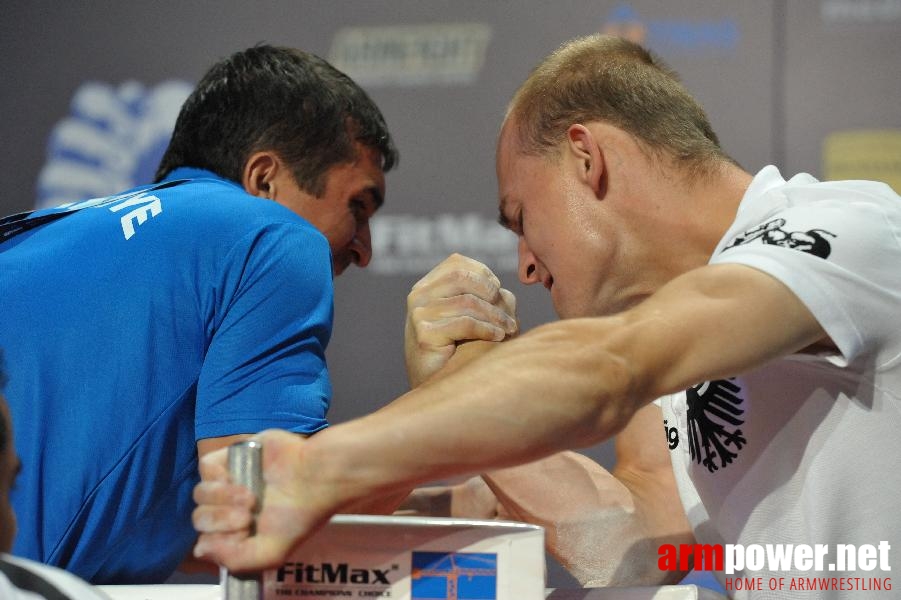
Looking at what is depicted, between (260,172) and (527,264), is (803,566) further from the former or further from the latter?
(260,172)

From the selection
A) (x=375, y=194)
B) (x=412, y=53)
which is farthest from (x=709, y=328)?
(x=412, y=53)

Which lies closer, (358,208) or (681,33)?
(358,208)

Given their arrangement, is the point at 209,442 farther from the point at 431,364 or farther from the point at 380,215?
the point at 380,215

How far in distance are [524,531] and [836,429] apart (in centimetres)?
47

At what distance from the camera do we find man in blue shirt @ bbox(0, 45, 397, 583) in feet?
3.62

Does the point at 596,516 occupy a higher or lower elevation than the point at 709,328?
lower

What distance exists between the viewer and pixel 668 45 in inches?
101

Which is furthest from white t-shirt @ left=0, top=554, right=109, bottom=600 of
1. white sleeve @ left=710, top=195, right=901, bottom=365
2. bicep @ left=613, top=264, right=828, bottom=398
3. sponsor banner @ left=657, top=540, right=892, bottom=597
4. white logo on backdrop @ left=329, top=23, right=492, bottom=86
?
white logo on backdrop @ left=329, top=23, right=492, bottom=86

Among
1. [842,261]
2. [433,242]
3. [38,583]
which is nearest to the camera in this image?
[38,583]

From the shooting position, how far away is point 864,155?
2514 mm

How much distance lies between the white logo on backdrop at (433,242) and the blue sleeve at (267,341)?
1.40 metres

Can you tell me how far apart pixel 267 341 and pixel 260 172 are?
1.58 feet

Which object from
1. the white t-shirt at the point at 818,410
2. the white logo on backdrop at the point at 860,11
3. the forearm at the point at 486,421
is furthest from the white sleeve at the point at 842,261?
the white logo on backdrop at the point at 860,11

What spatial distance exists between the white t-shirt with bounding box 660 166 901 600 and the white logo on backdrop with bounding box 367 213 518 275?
1.42 metres
